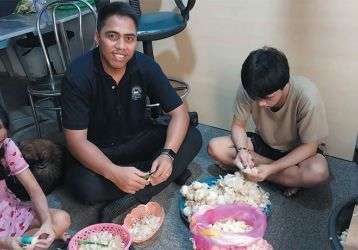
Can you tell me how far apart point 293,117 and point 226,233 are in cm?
66

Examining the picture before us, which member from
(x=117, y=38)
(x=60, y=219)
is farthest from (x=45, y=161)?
(x=117, y=38)

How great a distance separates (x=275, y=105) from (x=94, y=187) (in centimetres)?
88

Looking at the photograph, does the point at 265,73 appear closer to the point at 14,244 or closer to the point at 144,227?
the point at 144,227

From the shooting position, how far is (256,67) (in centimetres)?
145

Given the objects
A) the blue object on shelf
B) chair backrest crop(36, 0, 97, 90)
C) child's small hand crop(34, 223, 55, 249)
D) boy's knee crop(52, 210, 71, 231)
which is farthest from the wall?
child's small hand crop(34, 223, 55, 249)

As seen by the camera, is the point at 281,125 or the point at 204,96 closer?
the point at 281,125

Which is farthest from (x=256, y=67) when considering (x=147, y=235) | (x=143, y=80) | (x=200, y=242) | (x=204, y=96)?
(x=204, y=96)

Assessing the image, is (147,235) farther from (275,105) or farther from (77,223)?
(275,105)

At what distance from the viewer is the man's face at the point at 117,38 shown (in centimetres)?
151

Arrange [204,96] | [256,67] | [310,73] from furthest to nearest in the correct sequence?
[204,96], [310,73], [256,67]

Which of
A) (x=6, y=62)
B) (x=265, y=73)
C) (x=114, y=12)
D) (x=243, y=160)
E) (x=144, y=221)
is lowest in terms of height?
(x=6, y=62)

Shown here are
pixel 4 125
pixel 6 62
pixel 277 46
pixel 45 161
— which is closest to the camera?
pixel 4 125

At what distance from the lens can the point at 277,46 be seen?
2047 mm

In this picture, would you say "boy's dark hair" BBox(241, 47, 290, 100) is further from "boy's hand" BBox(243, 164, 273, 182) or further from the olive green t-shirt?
"boy's hand" BBox(243, 164, 273, 182)
